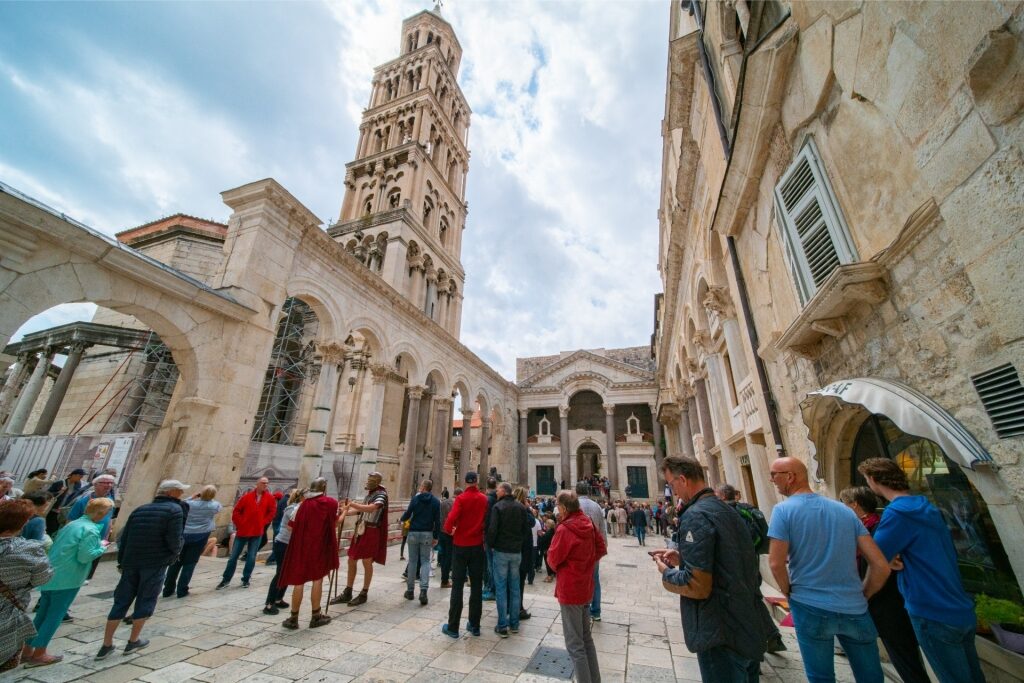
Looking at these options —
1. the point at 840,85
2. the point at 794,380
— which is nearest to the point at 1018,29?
the point at 840,85

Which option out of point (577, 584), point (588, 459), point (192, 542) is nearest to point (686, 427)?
point (588, 459)

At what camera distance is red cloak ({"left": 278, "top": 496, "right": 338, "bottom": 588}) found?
4250mm

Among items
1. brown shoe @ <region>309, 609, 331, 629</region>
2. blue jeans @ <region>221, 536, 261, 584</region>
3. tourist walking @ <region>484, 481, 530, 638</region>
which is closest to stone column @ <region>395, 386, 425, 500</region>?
blue jeans @ <region>221, 536, 261, 584</region>

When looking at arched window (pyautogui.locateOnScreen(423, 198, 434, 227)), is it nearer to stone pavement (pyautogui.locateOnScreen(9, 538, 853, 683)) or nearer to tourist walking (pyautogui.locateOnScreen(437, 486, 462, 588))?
tourist walking (pyautogui.locateOnScreen(437, 486, 462, 588))

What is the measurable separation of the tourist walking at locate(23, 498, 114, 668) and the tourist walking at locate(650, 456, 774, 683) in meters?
4.68

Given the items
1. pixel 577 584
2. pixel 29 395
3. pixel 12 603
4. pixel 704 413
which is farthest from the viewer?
pixel 29 395

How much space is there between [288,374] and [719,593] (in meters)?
18.0

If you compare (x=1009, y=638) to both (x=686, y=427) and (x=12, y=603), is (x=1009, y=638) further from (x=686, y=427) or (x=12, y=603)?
(x=686, y=427)

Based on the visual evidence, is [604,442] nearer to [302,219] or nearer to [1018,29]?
[302,219]

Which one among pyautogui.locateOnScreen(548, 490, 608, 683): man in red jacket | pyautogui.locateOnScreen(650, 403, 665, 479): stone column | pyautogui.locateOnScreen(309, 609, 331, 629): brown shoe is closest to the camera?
pyautogui.locateOnScreen(548, 490, 608, 683): man in red jacket

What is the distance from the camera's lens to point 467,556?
14.4 feet

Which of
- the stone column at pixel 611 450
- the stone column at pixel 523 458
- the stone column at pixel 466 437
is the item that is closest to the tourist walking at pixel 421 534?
the stone column at pixel 466 437

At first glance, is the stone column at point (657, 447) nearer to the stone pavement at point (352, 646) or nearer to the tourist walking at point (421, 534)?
the stone pavement at point (352, 646)

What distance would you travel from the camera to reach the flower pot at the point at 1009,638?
229 cm
